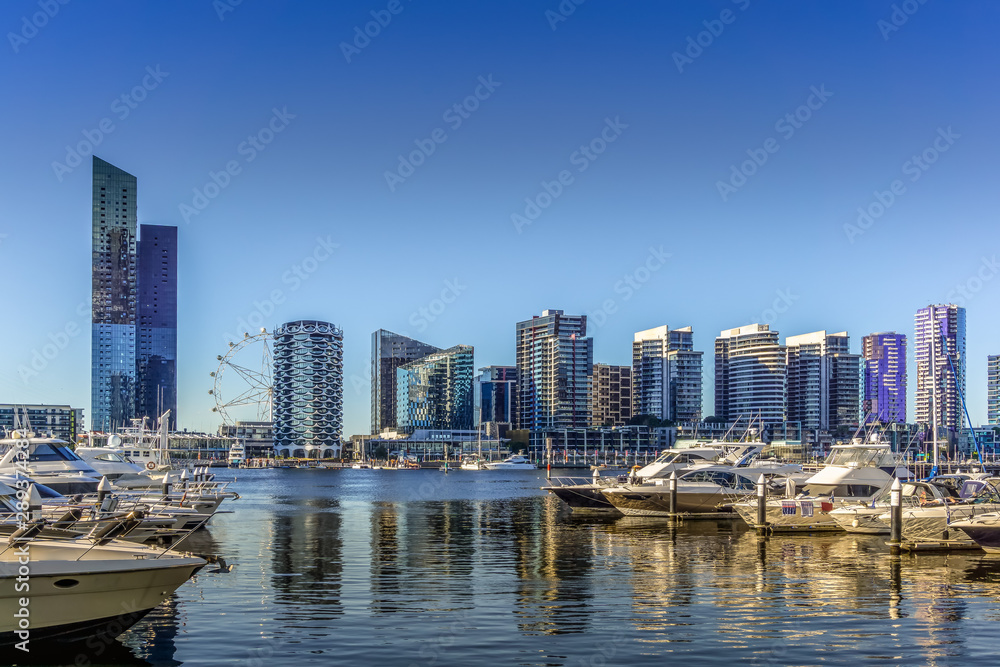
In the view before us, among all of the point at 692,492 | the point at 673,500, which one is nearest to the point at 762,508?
the point at 673,500

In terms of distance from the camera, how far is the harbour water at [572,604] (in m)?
19.1

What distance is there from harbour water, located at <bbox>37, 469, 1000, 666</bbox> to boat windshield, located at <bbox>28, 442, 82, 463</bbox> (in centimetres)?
697

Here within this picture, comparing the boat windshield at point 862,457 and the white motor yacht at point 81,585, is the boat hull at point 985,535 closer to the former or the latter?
the boat windshield at point 862,457

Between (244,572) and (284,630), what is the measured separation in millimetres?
9250

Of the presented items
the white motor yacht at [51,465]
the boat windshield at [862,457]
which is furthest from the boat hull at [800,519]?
the white motor yacht at [51,465]

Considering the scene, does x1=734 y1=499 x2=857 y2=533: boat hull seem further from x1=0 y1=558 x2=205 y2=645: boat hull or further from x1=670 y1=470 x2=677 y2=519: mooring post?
x1=0 y1=558 x2=205 y2=645: boat hull

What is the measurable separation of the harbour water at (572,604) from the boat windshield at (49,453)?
275 inches

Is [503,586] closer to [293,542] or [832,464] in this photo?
[293,542]

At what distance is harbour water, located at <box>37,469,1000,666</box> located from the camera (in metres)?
19.1

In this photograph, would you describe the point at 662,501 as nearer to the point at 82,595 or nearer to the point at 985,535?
the point at 985,535

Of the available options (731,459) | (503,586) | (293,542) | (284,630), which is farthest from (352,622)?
(731,459)

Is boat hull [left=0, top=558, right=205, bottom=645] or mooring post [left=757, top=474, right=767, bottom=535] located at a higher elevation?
boat hull [left=0, top=558, right=205, bottom=645]

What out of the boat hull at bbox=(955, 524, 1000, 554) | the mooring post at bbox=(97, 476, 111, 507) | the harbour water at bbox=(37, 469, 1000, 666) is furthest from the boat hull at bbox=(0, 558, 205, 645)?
the boat hull at bbox=(955, 524, 1000, 554)

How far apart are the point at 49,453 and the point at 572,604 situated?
90.2ft
